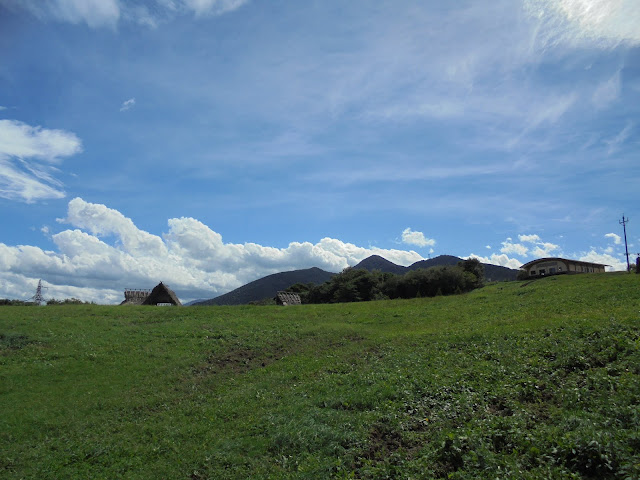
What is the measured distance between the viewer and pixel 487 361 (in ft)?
44.4

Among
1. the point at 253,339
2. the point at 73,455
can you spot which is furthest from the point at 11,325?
the point at 73,455

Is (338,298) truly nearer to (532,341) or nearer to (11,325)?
(11,325)

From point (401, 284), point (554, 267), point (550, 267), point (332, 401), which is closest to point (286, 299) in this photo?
point (401, 284)

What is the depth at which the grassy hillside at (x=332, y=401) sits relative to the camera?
8.19 meters

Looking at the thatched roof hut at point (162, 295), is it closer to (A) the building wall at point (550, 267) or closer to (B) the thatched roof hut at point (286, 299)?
(B) the thatched roof hut at point (286, 299)

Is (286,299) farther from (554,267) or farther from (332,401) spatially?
(554,267)

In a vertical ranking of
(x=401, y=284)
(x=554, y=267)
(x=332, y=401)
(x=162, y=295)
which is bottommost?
(x=332, y=401)

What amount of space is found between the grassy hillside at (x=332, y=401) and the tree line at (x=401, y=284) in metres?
37.5

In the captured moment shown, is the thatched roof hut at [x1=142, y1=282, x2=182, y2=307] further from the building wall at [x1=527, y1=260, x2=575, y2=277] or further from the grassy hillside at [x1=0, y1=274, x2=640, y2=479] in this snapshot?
the building wall at [x1=527, y1=260, x2=575, y2=277]

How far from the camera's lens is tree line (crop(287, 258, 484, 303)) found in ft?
199

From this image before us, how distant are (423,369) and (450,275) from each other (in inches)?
1957

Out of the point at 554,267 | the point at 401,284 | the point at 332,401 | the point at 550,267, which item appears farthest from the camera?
the point at 550,267

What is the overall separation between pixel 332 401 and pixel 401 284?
55639mm

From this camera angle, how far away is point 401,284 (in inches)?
2630
